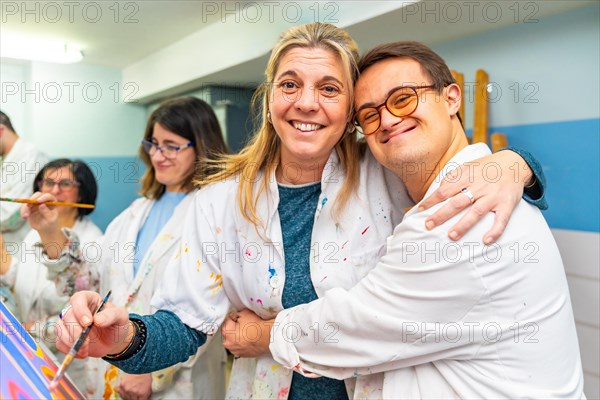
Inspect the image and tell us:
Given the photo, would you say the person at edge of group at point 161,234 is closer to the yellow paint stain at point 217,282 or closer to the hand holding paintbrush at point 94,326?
the yellow paint stain at point 217,282

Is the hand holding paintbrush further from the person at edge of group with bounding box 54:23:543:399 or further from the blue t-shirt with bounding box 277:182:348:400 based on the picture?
the blue t-shirt with bounding box 277:182:348:400

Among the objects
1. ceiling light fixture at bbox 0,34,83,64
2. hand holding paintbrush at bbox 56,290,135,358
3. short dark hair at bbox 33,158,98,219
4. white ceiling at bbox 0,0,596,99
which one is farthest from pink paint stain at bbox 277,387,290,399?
ceiling light fixture at bbox 0,34,83,64

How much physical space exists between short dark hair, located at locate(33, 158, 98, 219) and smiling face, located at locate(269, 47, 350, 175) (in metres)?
1.26

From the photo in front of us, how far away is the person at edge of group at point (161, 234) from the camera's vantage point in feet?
5.07

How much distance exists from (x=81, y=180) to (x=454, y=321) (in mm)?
1699

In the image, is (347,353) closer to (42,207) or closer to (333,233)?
(333,233)

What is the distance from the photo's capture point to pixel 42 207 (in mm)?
1534

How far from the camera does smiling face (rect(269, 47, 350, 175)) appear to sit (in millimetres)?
1059

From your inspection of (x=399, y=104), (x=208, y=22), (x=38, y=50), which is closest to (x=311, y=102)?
(x=399, y=104)

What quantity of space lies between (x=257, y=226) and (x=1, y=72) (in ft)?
6.73

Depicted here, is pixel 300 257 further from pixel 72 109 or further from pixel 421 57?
pixel 72 109

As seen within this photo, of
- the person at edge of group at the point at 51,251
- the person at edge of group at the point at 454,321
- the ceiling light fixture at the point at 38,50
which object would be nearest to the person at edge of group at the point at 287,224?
the person at edge of group at the point at 454,321

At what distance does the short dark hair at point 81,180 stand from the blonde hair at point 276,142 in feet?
3.30

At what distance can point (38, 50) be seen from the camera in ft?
8.16
